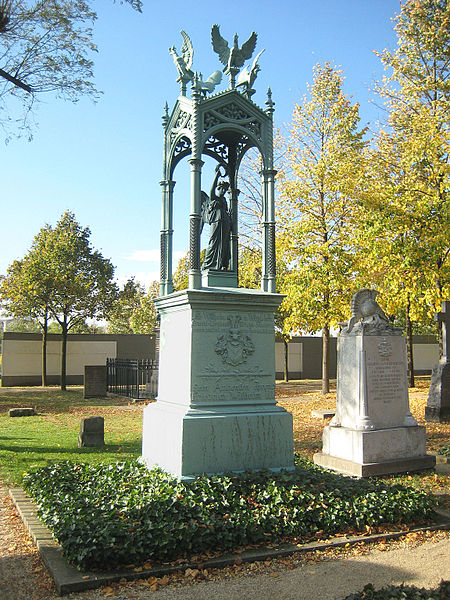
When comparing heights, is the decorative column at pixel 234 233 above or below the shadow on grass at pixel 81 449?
above

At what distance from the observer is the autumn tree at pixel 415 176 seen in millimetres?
14719

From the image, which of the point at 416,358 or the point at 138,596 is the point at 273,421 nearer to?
the point at 138,596

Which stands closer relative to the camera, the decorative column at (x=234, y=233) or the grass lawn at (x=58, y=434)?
the decorative column at (x=234, y=233)

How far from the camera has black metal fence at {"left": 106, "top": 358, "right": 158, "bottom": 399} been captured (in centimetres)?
1998

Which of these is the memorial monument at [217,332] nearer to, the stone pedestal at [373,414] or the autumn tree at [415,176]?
the stone pedestal at [373,414]

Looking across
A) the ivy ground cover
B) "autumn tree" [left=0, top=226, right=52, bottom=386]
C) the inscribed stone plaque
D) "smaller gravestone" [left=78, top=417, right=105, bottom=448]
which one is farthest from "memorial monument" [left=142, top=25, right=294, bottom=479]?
"autumn tree" [left=0, top=226, right=52, bottom=386]

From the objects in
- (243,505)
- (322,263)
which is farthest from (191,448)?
(322,263)

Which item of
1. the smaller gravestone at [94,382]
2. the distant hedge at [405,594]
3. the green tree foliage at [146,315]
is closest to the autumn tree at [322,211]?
the smaller gravestone at [94,382]

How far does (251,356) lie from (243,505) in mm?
1837

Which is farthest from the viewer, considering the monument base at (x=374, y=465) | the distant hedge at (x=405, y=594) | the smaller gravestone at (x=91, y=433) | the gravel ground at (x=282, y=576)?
the smaller gravestone at (x=91, y=433)

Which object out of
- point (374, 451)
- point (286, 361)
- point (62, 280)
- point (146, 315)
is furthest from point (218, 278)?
point (146, 315)

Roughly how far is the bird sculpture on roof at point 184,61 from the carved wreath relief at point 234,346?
123 inches

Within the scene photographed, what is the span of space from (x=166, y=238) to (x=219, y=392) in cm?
243

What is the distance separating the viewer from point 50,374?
29438 millimetres
